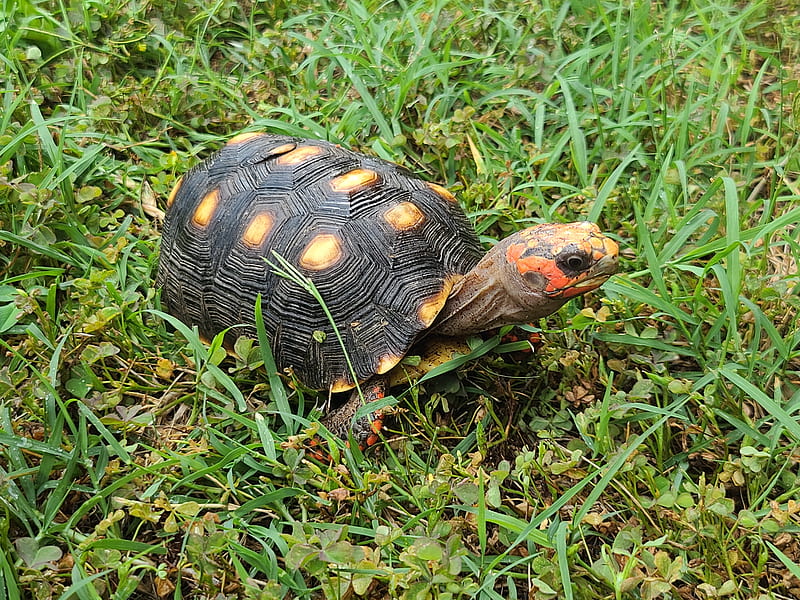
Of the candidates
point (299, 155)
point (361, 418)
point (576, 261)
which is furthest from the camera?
point (299, 155)

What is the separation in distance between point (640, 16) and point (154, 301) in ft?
9.98

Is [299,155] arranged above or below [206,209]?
above

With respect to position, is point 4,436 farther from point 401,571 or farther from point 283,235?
point 401,571

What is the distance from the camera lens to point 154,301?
318cm

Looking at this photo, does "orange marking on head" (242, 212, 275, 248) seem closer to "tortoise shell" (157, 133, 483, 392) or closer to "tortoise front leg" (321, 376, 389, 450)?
"tortoise shell" (157, 133, 483, 392)

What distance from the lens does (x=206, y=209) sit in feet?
9.60

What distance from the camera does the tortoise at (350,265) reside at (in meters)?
2.54

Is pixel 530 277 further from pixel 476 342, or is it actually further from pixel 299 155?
pixel 299 155

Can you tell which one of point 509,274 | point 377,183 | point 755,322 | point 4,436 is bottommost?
point 755,322

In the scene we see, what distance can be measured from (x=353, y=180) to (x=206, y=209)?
0.61 meters

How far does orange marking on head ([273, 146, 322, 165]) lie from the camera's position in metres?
2.88

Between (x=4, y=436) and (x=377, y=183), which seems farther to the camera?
(x=377, y=183)

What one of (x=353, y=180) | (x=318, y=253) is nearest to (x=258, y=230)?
(x=318, y=253)

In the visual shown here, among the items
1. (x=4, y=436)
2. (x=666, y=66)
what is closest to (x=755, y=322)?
(x=666, y=66)
